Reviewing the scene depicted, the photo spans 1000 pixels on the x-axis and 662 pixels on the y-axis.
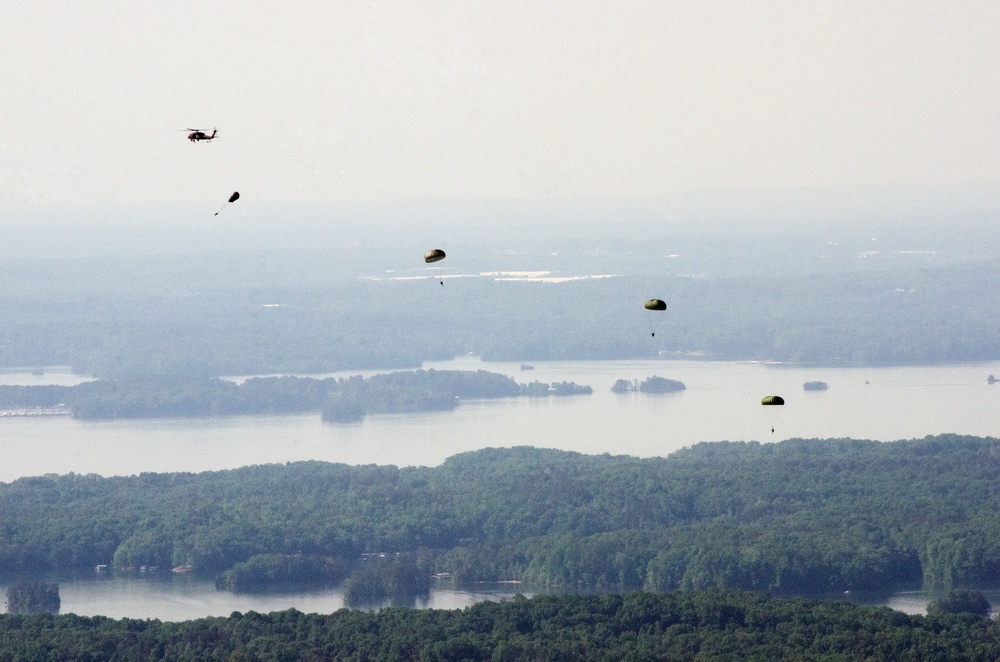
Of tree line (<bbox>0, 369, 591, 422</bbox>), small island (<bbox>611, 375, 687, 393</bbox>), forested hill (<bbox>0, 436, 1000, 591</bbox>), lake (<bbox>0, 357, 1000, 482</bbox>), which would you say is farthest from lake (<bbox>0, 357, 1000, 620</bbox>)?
forested hill (<bbox>0, 436, 1000, 591</bbox>)

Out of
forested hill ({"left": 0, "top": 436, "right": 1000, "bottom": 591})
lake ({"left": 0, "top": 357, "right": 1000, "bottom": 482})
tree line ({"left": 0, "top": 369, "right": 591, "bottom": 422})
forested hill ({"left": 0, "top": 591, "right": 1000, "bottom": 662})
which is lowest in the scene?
forested hill ({"left": 0, "top": 591, "right": 1000, "bottom": 662})

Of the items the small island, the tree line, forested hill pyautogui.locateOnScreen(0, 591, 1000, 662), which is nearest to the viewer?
forested hill pyautogui.locateOnScreen(0, 591, 1000, 662)

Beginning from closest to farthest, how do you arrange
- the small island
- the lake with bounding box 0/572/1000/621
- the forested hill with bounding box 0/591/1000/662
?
the forested hill with bounding box 0/591/1000/662 → the lake with bounding box 0/572/1000/621 → the small island

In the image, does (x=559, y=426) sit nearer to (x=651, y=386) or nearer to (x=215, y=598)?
(x=651, y=386)

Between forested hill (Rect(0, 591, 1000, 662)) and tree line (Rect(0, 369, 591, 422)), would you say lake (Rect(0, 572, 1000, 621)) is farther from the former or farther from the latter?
tree line (Rect(0, 369, 591, 422))

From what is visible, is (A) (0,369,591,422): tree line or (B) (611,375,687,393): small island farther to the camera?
(B) (611,375,687,393): small island

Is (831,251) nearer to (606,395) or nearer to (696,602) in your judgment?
(606,395)
